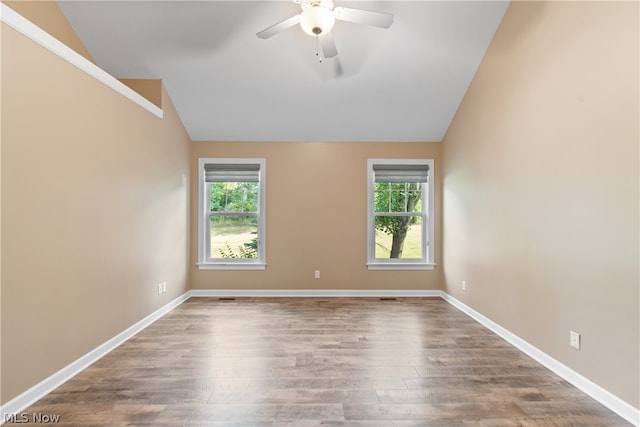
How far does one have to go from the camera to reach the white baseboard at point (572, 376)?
1821 millimetres

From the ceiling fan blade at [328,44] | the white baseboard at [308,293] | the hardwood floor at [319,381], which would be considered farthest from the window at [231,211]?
the ceiling fan blade at [328,44]

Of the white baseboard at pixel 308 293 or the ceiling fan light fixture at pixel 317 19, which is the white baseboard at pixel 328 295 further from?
the ceiling fan light fixture at pixel 317 19

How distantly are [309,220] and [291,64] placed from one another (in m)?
2.19

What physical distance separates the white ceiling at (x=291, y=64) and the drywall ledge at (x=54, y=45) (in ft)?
2.42

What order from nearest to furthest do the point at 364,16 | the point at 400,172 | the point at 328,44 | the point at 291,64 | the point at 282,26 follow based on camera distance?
the point at 364,16
the point at 282,26
the point at 328,44
the point at 291,64
the point at 400,172

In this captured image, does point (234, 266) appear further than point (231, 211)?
No

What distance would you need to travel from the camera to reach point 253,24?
10.3 ft

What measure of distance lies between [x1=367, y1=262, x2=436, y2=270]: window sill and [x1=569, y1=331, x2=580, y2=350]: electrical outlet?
2567mm

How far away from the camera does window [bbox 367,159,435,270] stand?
4820 mm

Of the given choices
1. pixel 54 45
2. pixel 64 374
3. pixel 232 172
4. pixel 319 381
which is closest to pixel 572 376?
pixel 319 381

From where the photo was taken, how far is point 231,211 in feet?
16.0

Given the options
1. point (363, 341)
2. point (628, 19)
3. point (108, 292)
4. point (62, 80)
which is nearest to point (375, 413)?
point (363, 341)

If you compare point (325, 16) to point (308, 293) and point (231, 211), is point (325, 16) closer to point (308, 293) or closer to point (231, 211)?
point (231, 211)

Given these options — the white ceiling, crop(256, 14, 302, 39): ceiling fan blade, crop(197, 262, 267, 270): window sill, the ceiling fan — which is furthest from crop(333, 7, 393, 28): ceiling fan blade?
crop(197, 262, 267, 270): window sill
